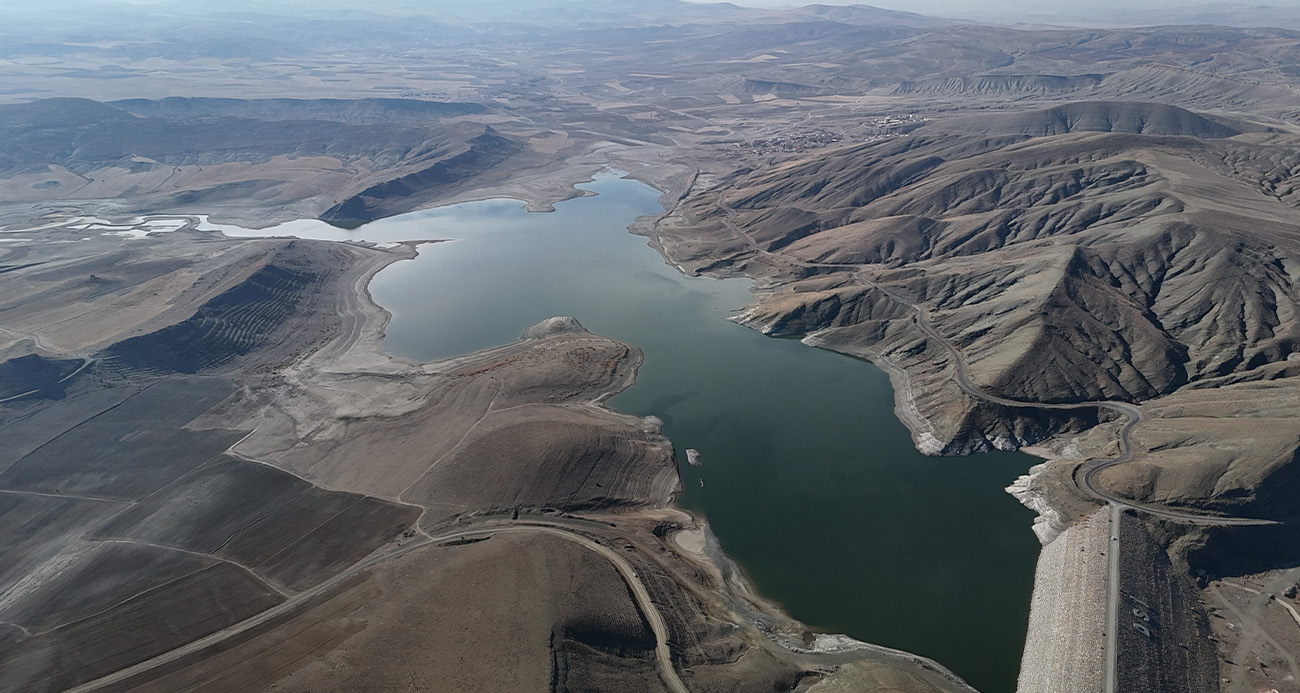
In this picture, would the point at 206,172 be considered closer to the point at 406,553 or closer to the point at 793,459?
the point at 406,553

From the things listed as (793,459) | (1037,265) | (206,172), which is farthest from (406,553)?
(206,172)

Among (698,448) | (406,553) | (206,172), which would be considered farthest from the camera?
(206,172)

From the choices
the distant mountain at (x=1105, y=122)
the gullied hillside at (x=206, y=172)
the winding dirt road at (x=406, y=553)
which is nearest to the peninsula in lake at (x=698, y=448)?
the winding dirt road at (x=406, y=553)

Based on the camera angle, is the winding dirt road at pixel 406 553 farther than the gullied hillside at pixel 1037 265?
No

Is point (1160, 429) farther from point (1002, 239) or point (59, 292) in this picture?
point (59, 292)

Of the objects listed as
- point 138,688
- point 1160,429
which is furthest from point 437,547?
point 1160,429

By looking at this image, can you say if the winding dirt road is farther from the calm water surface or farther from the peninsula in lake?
the calm water surface

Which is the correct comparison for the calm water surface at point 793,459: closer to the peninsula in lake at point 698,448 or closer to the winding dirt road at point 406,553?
the peninsula in lake at point 698,448
